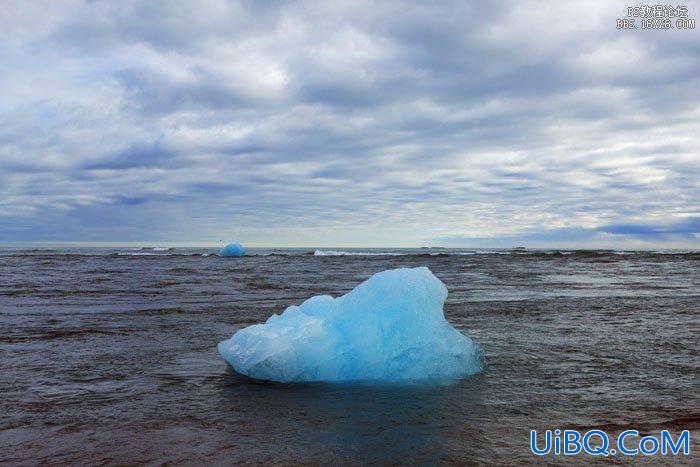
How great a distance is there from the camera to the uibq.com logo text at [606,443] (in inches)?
134

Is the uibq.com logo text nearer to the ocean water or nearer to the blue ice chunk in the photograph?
the ocean water

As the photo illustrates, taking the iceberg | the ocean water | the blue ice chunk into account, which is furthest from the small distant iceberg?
the iceberg

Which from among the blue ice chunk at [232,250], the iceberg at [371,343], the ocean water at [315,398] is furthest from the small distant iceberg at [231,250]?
the iceberg at [371,343]

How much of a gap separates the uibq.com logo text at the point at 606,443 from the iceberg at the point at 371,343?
1797 mm

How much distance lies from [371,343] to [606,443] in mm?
2597

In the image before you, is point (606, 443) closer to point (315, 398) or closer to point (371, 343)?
point (315, 398)

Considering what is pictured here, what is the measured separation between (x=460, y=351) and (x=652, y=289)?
12.0 metres

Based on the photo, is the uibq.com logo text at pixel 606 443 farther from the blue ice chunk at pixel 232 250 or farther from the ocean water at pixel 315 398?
the blue ice chunk at pixel 232 250

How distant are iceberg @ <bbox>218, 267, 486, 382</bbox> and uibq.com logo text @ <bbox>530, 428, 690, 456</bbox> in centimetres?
180

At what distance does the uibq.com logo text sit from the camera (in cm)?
340

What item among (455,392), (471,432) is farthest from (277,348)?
(471,432)

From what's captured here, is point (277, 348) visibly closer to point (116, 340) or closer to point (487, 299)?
point (116, 340)

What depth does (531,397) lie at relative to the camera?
15.3 feet

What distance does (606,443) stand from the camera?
11.7 feet
